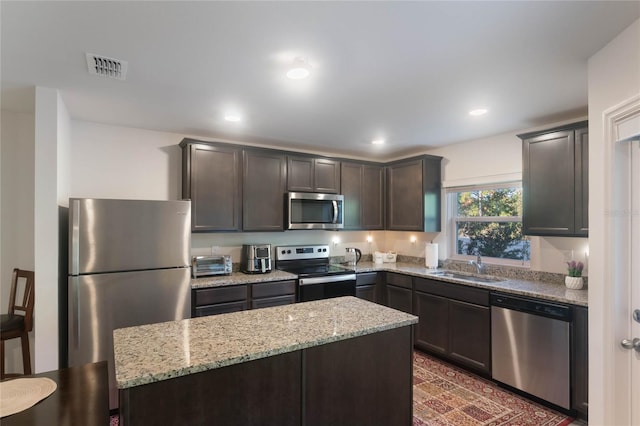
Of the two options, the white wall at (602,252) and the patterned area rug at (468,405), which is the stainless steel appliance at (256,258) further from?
the white wall at (602,252)

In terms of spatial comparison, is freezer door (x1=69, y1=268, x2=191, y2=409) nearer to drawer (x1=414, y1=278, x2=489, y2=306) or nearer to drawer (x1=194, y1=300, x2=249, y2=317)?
drawer (x1=194, y1=300, x2=249, y2=317)

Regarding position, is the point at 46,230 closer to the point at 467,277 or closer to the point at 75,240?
the point at 75,240

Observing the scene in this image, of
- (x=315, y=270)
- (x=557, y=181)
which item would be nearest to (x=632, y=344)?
(x=557, y=181)

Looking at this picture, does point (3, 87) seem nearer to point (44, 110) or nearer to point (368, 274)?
point (44, 110)

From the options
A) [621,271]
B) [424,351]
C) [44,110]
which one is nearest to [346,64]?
[621,271]

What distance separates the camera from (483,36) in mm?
1725

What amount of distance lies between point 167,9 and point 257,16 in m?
0.41

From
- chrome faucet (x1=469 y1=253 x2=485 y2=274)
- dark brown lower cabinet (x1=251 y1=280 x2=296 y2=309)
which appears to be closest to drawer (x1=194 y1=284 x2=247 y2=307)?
dark brown lower cabinet (x1=251 y1=280 x2=296 y2=309)

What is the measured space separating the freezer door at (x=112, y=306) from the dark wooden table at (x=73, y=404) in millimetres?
1050

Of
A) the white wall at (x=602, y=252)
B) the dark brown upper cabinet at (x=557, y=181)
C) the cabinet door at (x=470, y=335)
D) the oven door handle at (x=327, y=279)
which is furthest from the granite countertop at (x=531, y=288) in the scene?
the white wall at (x=602, y=252)

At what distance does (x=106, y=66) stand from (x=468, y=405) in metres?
3.63

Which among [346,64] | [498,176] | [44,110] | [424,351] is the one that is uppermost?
[346,64]

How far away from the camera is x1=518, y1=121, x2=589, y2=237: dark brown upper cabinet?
8.95 feet

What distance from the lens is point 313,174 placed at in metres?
4.21
